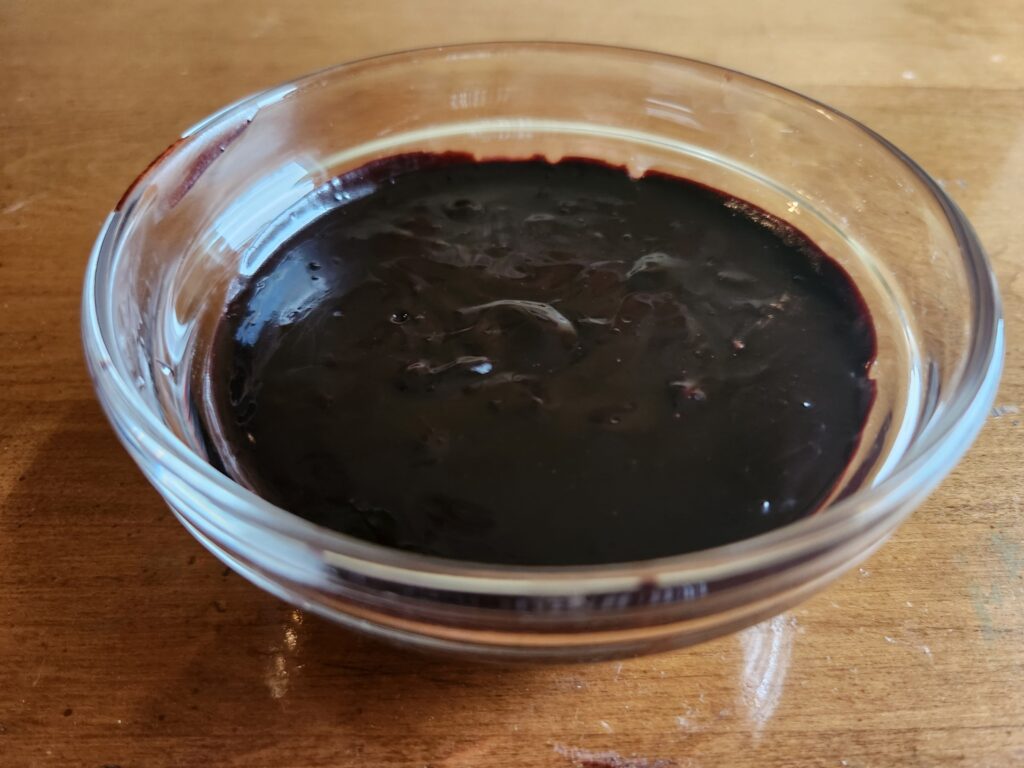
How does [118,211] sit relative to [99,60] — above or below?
above

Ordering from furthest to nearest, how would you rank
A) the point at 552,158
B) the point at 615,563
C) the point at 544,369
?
the point at 552,158 < the point at 544,369 < the point at 615,563

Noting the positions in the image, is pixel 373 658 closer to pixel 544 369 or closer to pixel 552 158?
pixel 544 369

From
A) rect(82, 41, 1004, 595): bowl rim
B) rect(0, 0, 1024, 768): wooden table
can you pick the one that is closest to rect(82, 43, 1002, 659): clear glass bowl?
rect(82, 41, 1004, 595): bowl rim

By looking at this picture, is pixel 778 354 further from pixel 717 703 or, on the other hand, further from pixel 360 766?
pixel 360 766

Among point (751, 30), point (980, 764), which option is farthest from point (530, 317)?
point (751, 30)

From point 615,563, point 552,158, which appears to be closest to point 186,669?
point 615,563

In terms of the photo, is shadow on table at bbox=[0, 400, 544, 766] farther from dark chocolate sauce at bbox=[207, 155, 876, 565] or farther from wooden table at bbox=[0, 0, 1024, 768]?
dark chocolate sauce at bbox=[207, 155, 876, 565]

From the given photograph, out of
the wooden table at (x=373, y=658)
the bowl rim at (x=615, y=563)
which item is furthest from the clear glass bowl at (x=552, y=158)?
the wooden table at (x=373, y=658)
